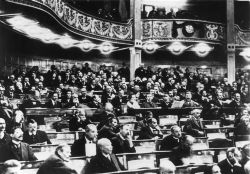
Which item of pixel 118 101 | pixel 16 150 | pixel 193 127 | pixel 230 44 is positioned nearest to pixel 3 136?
pixel 16 150

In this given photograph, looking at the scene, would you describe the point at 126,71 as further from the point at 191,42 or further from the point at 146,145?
the point at 146,145

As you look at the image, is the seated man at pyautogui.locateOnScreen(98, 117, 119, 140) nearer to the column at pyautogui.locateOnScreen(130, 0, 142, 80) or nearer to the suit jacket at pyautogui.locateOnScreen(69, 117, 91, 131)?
the suit jacket at pyautogui.locateOnScreen(69, 117, 91, 131)

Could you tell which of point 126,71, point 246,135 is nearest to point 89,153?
point 246,135

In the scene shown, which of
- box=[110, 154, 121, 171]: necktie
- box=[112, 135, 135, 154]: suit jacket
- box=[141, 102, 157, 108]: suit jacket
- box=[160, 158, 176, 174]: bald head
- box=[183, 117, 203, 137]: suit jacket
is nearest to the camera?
box=[160, 158, 176, 174]: bald head

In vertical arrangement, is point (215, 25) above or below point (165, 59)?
above

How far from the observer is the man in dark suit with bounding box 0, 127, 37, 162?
4.52m

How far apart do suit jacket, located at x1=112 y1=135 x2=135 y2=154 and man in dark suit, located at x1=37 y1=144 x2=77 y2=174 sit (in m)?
1.44

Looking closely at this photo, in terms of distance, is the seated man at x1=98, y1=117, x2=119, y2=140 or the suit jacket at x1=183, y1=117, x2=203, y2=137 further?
the suit jacket at x1=183, y1=117, x2=203, y2=137

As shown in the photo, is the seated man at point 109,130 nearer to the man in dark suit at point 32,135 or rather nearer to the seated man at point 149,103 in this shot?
the man in dark suit at point 32,135

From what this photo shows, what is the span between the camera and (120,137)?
17.8ft

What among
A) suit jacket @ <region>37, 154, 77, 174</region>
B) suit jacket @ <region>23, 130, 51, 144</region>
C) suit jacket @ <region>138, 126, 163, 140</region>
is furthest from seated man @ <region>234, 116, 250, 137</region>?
suit jacket @ <region>37, 154, 77, 174</region>

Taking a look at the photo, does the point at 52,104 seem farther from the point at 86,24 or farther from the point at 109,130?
the point at 86,24

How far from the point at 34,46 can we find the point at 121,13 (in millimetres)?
3507

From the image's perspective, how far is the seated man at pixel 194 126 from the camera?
659cm
